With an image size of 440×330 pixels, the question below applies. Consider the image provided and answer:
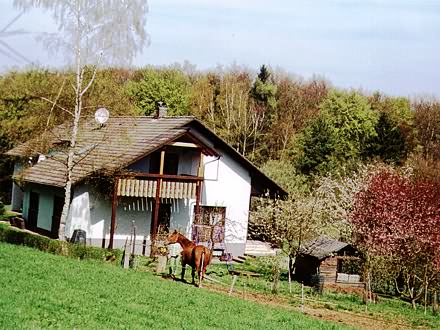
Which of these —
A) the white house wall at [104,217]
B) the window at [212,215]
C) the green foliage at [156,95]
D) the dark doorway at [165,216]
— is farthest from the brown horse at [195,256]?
the green foliage at [156,95]

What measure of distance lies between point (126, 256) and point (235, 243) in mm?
12155

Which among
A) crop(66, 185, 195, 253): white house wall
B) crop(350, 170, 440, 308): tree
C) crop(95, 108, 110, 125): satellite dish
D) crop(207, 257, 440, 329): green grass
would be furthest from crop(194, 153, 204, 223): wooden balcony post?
crop(350, 170, 440, 308): tree

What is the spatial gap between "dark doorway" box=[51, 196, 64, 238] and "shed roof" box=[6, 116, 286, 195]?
1273 mm

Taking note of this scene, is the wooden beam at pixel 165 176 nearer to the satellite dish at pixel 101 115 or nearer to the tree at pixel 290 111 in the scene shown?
the satellite dish at pixel 101 115

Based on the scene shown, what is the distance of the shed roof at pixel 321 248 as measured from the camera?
29016mm

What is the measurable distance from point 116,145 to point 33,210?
7061 millimetres

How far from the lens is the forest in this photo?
27.0 m

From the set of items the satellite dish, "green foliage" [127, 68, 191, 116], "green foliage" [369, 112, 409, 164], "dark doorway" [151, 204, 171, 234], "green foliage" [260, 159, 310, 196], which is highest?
"green foliage" [127, 68, 191, 116]

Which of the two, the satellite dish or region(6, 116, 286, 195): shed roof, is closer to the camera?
the satellite dish

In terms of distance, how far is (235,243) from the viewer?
34781 millimetres

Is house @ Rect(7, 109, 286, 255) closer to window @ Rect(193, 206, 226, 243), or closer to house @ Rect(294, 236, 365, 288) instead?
window @ Rect(193, 206, 226, 243)

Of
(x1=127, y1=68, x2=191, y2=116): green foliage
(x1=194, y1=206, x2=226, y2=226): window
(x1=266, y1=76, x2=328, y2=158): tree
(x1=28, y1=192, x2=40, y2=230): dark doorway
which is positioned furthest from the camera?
(x1=266, y1=76, x2=328, y2=158): tree

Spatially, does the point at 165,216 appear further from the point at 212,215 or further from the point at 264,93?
the point at 264,93

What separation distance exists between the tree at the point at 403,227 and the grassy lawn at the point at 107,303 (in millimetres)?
10854
